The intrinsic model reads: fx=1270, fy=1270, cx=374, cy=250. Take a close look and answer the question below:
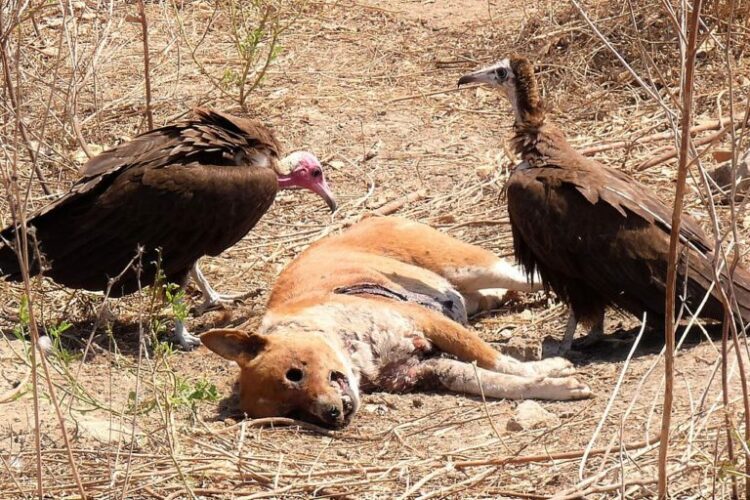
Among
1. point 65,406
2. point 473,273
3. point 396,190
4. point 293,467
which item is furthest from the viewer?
point 396,190

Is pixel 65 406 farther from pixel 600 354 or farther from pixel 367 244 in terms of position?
pixel 600 354

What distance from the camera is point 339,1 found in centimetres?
1277

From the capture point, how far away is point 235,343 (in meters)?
5.96

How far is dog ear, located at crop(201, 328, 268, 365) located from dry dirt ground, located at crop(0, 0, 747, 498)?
21cm

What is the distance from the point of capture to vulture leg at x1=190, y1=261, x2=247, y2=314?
7.75m

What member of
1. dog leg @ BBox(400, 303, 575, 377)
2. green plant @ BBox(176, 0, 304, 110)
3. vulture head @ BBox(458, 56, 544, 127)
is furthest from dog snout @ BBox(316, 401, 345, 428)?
green plant @ BBox(176, 0, 304, 110)

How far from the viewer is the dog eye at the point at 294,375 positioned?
5.82 meters

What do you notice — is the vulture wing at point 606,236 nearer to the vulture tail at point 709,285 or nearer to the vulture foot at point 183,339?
the vulture tail at point 709,285

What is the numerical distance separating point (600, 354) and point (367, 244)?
1.54m

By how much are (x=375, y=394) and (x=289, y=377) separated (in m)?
0.64

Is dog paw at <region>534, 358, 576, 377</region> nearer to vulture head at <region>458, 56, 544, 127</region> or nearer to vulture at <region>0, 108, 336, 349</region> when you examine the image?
vulture head at <region>458, 56, 544, 127</region>

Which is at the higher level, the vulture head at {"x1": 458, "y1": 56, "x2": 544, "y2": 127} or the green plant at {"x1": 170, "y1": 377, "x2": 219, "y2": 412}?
the vulture head at {"x1": 458, "y1": 56, "x2": 544, "y2": 127}

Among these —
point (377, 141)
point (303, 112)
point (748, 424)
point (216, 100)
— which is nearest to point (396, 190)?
point (377, 141)

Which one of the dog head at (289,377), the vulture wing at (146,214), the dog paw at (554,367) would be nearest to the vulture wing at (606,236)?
the dog paw at (554,367)
